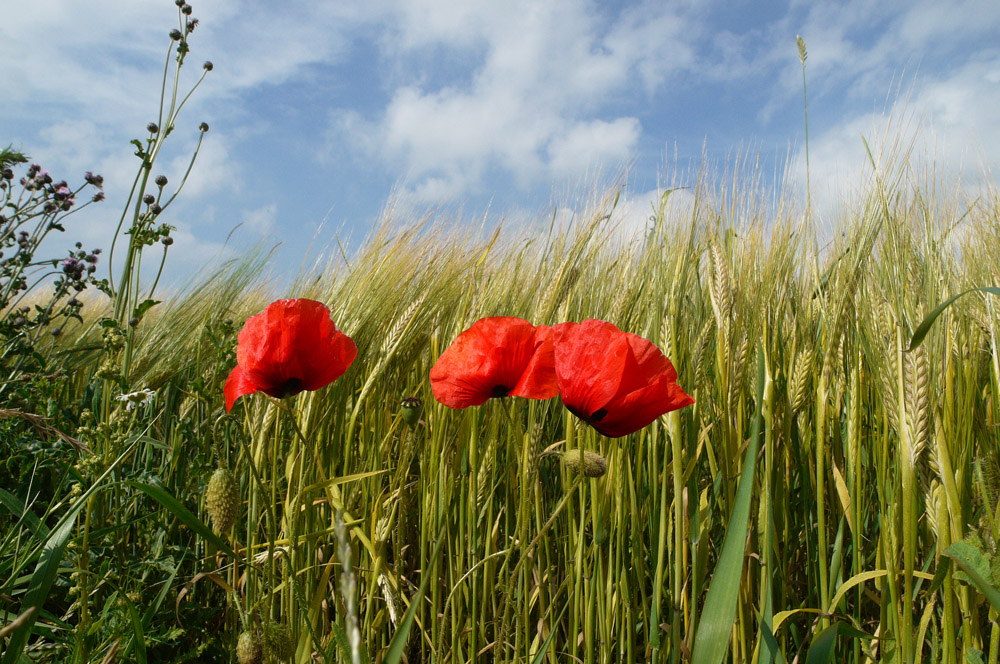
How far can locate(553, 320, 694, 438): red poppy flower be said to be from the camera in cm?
66

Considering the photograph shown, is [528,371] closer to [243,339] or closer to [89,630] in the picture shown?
[243,339]

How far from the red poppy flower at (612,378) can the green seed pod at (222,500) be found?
16.3 inches

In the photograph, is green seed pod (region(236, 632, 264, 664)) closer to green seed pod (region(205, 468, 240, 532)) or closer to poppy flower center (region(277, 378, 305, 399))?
green seed pod (region(205, 468, 240, 532))

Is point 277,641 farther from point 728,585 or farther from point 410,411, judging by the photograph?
point 728,585

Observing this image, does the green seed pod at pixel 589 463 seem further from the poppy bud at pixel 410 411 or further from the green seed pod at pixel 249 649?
the green seed pod at pixel 249 649

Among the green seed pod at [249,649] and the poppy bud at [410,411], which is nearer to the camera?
the green seed pod at [249,649]

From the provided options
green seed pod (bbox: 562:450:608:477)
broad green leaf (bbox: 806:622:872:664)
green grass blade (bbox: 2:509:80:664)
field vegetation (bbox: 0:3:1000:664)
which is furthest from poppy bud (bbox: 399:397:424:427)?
broad green leaf (bbox: 806:622:872:664)

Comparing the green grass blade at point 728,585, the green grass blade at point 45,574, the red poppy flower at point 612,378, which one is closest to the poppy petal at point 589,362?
the red poppy flower at point 612,378

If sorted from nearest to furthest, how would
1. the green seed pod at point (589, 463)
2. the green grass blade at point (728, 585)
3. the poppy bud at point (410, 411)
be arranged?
the green grass blade at point (728, 585) → the green seed pod at point (589, 463) → the poppy bud at point (410, 411)

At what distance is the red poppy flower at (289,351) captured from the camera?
0.76 m

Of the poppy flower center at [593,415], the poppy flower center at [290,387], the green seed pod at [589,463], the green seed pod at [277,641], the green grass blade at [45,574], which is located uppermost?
the poppy flower center at [290,387]

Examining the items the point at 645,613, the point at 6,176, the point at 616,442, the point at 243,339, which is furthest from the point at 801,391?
the point at 6,176

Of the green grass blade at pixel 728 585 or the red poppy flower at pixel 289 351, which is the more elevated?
the red poppy flower at pixel 289 351

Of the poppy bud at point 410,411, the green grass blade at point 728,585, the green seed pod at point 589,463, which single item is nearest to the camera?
the green grass blade at point 728,585
